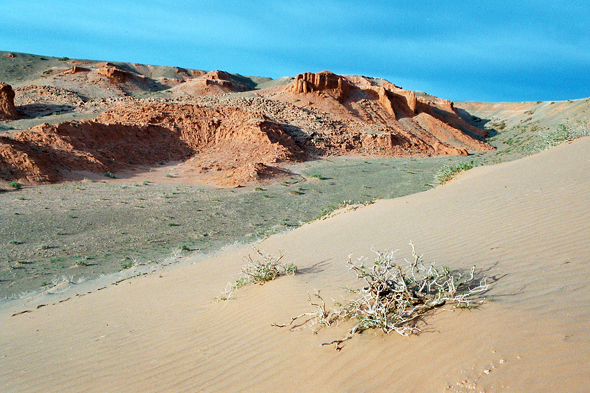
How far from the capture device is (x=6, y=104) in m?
34.2

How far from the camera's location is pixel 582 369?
2123 mm

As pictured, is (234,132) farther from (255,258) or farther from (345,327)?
(345,327)

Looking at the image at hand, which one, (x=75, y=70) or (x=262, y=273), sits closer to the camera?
(x=262, y=273)

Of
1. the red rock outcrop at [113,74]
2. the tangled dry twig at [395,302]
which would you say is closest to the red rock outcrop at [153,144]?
the tangled dry twig at [395,302]

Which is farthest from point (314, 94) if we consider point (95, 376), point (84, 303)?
point (95, 376)

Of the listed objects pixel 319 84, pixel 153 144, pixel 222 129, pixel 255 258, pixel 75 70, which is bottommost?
pixel 255 258

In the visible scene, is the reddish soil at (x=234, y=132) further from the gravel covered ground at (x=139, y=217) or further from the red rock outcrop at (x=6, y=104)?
the red rock outcrop at (x=6, y=104)

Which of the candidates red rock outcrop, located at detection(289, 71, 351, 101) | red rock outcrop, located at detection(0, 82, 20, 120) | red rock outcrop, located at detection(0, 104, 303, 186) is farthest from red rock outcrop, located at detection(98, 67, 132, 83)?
red rock outcrop, located at detection(289, 71, 351, 101)

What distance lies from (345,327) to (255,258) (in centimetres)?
427

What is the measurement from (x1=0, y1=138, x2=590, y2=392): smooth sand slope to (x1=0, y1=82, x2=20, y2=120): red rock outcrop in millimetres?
34703

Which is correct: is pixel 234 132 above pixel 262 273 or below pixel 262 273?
above

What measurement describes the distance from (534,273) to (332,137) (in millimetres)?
29085

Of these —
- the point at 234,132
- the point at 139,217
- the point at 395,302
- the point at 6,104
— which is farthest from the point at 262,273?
the point at 6,104

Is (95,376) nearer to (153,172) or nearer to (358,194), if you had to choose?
(358,194)
